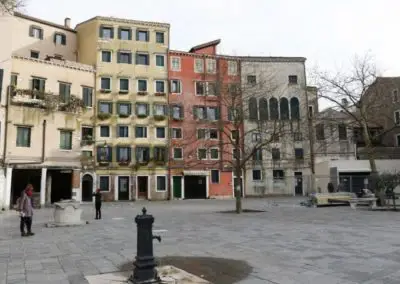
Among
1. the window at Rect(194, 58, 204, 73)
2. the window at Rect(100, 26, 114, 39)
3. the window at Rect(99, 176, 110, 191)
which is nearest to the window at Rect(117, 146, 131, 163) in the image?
the window at Rect(99, 176, 110, 191)

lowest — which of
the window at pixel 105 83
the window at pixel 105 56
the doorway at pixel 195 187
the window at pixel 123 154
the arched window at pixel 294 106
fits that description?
the doorway at pixel 195 187

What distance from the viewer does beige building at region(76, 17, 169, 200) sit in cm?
4197

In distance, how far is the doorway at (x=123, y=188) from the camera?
139 ft

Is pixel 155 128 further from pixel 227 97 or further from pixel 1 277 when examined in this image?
pixel 1 277

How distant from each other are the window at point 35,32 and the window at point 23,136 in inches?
629

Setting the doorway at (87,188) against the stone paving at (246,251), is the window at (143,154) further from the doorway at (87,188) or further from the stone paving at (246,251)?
the stone paving at (246,251)

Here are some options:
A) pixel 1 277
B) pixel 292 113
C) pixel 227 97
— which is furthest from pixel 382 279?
pixel 292 113

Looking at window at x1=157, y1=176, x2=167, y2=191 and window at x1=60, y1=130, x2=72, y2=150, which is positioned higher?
window at x1=60, y1=130, x2=72, y2=150

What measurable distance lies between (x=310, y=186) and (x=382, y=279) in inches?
1705

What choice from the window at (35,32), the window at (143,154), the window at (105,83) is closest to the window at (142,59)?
the window at (105,83)

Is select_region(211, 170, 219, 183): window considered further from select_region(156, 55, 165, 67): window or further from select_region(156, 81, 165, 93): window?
select_region(156, 55, 165, 67): window

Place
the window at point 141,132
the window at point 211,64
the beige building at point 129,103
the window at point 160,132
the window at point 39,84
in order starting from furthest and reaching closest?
1. the window at point 211,64
2. the window at point 160,132
3. the window at point 141,132
4. the beige building at point 129,103
5. the window at point 39,84

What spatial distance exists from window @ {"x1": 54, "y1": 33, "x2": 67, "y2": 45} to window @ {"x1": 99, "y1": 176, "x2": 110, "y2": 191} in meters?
16.3

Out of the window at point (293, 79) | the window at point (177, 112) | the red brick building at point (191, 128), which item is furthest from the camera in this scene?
the window at point (293, 79)
